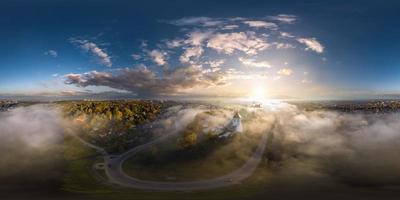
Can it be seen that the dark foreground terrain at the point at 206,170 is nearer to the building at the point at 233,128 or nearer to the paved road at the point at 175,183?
the paved road at the point at 175,183

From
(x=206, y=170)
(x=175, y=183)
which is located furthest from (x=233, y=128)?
(x=175, y=183)

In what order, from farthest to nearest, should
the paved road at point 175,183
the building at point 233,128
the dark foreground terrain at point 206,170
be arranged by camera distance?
the building at point 233,128 → the paved road at point 175,183 → the dark foreground terrain at point 206,170

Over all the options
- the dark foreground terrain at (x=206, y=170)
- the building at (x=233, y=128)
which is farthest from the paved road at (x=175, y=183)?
the building at (x=233, y=128)

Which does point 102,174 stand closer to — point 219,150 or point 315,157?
point 219,150

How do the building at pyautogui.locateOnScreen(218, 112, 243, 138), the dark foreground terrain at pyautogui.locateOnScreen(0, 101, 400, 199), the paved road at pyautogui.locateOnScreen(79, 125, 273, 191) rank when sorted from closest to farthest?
the dark foreground terrain at pyautogui.locateOnScreen(0, 101, 400, 199) < the paved road at pyautogui.locateOnScreen(79, 125, 273, 191) < the building at pyautogui.locateOnScreen(218, 112, 243, 138)

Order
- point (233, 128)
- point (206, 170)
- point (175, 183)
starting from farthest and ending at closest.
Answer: point (233, 128), point (206, 170), point (175, 183)

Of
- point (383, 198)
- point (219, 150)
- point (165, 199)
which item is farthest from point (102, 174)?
point (383, 198)

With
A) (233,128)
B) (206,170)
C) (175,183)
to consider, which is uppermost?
(233,128)

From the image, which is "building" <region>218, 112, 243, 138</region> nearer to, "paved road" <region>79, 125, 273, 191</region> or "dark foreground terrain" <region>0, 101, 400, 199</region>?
"dark foreground terrain" <region>0, 101, 400, 199</region>

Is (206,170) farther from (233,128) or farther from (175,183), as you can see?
(233,128)

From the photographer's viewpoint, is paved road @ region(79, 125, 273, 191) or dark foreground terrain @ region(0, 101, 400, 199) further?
paved road @ region(79, 125, 273, 191)

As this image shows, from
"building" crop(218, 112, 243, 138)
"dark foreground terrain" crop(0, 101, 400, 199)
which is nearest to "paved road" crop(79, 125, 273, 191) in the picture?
"dark foreground terrain" crop(0, 101, 400, 199)
